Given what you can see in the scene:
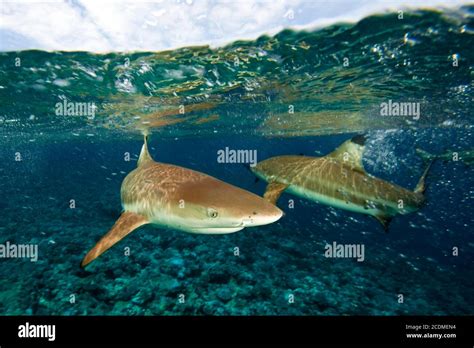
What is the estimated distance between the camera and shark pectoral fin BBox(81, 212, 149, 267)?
387 cm

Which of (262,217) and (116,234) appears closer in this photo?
(262,217)

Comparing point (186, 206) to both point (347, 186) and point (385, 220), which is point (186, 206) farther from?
point (385, 220)

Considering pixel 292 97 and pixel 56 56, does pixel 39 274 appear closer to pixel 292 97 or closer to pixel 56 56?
pixel 56 56

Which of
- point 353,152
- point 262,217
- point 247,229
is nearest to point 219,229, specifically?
point 262,217

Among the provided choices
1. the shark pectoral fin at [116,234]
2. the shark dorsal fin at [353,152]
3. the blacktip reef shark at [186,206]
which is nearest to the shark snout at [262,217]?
the blacktip reef shark at [186,206]

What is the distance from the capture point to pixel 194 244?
32.7ft

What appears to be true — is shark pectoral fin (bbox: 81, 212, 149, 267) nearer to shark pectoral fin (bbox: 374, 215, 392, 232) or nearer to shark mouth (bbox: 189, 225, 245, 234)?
shark mouth (bbox: 189, 225, 245, 234)

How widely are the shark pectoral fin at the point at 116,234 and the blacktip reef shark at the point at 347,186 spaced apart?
3289mm

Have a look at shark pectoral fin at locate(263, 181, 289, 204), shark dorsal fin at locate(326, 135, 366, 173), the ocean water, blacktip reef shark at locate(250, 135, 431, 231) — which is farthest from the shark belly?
the ocean water

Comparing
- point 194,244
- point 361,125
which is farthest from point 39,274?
point 361,125

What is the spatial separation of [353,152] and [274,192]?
8.28ft

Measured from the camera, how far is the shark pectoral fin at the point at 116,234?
3.87 m

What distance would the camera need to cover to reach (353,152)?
24.9 ft
